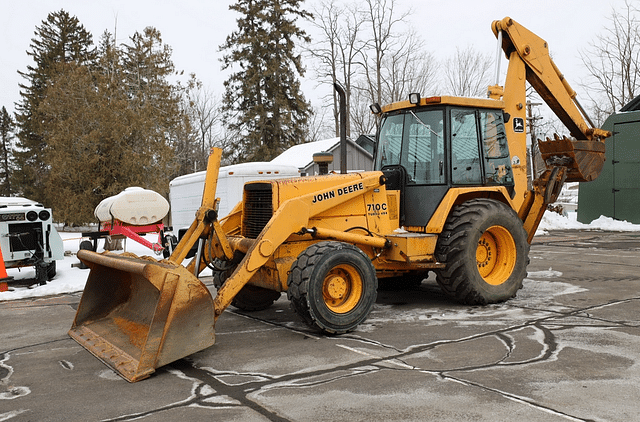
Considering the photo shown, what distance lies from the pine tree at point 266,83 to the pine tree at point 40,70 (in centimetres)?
1397

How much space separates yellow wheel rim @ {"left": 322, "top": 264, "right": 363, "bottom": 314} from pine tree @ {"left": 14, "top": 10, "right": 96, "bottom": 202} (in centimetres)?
3924

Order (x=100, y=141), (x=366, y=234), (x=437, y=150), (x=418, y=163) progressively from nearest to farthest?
(x=366, y=234)
(x=437, y=150)
(x=418, y=163)
(x=100, y=141)

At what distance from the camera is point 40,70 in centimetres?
4275

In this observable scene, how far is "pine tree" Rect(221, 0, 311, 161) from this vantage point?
33.7m

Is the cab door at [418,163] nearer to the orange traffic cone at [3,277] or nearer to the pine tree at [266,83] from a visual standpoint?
the orange traffic cone at [3,277]

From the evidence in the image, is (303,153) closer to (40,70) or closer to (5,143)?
(40,70)

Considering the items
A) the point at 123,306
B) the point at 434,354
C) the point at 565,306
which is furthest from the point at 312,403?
the point at 565,306

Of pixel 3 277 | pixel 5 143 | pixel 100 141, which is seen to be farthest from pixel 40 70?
pixel 3 277

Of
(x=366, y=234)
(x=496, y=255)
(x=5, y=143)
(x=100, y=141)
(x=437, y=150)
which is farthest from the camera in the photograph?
(x=5, y=143)

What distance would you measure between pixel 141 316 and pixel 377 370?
98.4 inches

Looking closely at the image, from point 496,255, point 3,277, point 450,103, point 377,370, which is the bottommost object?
point 377,370

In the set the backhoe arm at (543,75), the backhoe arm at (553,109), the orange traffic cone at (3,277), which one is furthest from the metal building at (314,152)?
the backhoe arm at (553,109)

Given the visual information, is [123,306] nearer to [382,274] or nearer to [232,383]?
[232,383]

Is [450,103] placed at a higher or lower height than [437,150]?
higher
